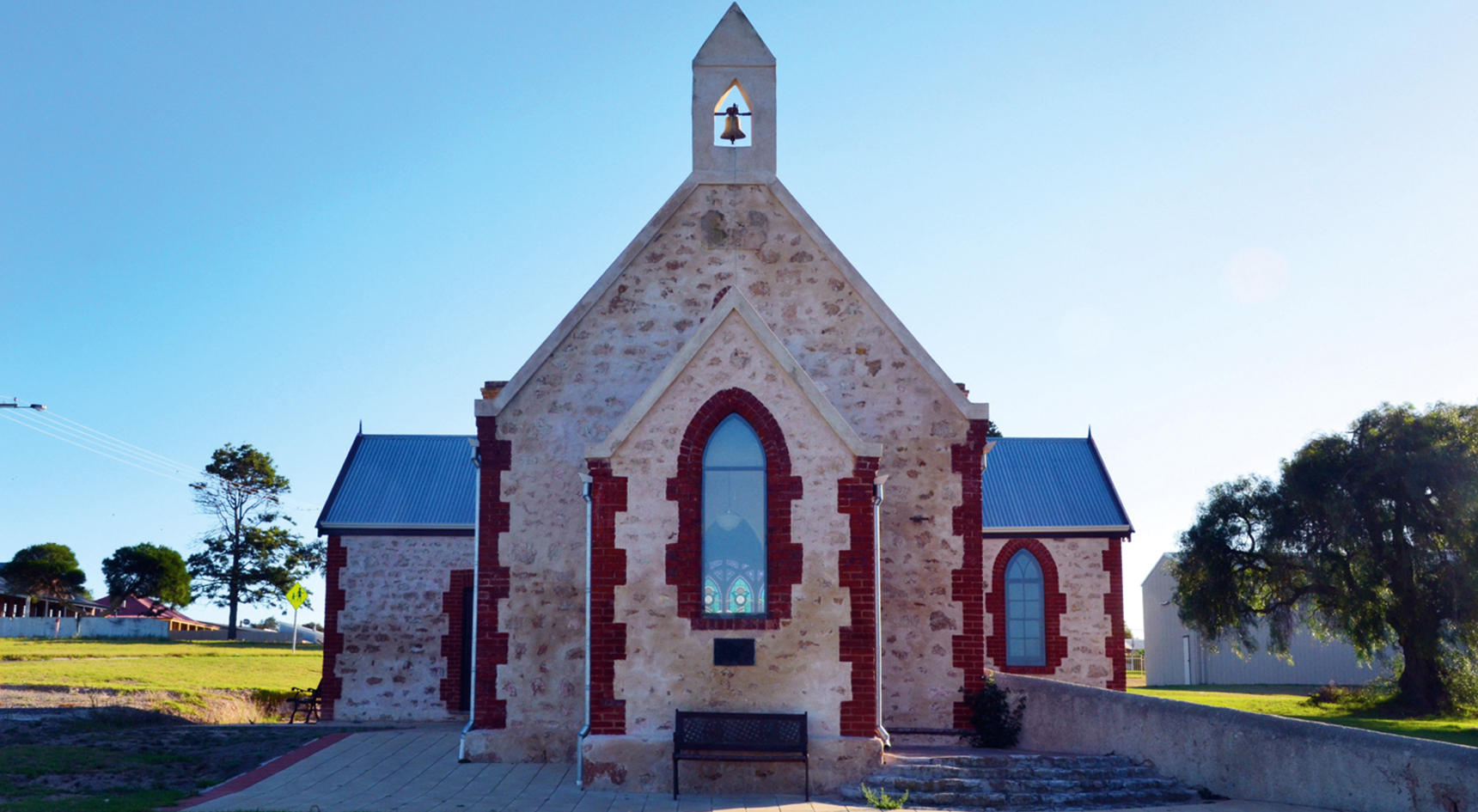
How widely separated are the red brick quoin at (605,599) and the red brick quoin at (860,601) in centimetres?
261

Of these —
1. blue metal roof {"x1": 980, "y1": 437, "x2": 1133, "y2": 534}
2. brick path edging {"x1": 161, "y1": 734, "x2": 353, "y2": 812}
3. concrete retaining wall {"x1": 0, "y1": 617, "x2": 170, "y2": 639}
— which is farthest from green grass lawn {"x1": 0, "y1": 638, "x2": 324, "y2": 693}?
blue metal roof {"x1": 980, "y1": 437, "x2": 1133, "y2": 534}

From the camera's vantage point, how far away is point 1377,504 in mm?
24719

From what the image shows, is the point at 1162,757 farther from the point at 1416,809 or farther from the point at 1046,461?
the point at 1046,461

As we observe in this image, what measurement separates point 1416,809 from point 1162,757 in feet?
10.3

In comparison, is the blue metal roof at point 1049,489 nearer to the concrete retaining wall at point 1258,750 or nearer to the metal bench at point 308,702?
the concrete retaining wall at point 1258,750

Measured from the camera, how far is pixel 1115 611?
76.6ft

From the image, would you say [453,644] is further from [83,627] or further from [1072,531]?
[83,627]

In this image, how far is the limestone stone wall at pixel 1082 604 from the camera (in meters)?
23.0

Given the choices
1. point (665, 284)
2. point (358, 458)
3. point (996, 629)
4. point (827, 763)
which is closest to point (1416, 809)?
point (827, 763)

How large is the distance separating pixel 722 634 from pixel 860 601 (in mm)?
1674

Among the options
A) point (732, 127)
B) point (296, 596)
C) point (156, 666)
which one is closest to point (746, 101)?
point (732, 127)

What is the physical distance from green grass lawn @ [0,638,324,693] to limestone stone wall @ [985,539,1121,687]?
18372 mm

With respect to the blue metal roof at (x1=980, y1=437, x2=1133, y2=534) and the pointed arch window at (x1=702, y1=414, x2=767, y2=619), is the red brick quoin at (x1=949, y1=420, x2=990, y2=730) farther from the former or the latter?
the blue metal roof at (x1=980, y1=437, x2=1133, y2=534)

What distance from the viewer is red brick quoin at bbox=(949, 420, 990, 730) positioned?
16.0m
